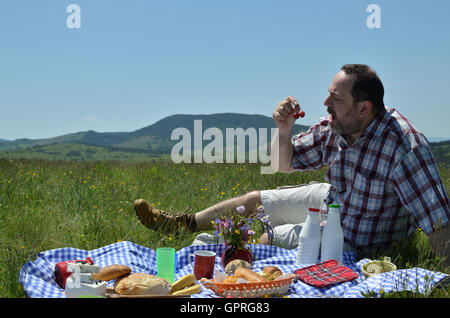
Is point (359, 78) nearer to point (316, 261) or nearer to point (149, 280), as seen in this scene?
point (316, 261)

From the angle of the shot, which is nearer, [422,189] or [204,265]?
[204,265]

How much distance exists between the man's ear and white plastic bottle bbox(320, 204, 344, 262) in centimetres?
85

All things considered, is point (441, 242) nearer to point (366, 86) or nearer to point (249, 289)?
point (366, 86)

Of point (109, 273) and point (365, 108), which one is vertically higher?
point (365, 108)

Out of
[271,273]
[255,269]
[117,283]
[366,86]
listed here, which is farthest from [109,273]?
[366,86]

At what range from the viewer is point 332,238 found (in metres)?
3.49

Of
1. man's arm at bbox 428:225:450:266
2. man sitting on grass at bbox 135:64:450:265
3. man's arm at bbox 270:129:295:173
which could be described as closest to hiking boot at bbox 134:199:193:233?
man sitting on grass at bbox 135:64:450:265

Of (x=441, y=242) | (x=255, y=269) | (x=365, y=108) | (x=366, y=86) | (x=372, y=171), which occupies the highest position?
(x=366, y=86)

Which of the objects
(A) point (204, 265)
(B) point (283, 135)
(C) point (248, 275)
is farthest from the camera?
(B) point (283, 135)

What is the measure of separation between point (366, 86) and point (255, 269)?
1696mm

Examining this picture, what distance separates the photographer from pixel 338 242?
3.49m

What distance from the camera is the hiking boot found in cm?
446
